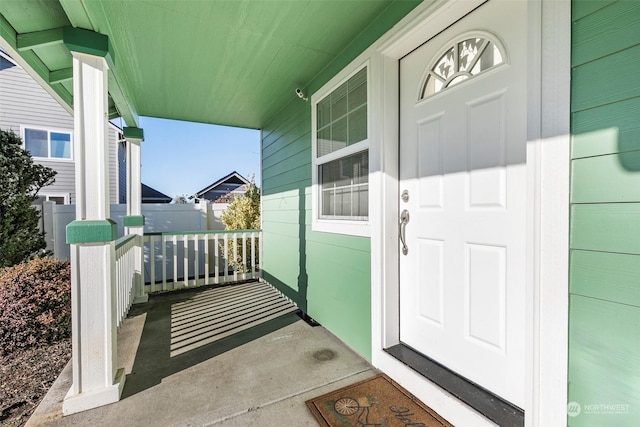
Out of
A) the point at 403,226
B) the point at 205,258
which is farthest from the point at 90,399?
the point at 205,258

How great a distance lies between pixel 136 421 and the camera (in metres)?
1.60

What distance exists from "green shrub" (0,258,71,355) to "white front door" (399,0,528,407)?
3.08 meters

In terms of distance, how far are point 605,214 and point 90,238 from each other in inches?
98.2

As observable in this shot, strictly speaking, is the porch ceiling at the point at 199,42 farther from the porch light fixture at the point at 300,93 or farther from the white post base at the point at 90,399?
the white post base at the point at 90,399

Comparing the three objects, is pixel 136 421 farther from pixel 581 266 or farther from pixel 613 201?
pixel 613 201

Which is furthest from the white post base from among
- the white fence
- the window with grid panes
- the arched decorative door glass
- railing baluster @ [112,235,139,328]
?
the white fence

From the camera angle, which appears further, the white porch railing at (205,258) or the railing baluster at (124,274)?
the white porch railing at (205,258)

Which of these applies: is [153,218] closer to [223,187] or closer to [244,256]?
[244,256]

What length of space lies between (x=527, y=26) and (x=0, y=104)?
1064 cm

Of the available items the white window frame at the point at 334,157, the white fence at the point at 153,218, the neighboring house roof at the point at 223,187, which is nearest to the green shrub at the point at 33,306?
the white window frame at the point at 334,157

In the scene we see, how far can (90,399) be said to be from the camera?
5.59 feet

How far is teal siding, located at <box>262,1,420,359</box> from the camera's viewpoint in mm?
2223

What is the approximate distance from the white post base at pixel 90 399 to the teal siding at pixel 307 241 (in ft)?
5.39

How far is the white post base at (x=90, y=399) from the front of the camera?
5.45ft
